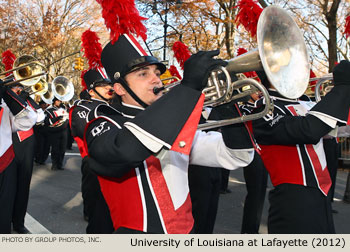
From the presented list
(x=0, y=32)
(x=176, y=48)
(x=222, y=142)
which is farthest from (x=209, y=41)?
(x=222, y=142)

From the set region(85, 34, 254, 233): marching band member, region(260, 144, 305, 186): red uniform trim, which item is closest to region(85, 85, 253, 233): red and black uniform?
region(85, 34, 254, 233): marching band member

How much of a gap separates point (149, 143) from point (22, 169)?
3.85 m

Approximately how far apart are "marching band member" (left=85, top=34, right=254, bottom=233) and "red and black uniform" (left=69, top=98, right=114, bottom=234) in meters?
1.32

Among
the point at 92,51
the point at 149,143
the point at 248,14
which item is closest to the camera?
the point at 149,143

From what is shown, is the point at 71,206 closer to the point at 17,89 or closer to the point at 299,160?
the point at 17,89

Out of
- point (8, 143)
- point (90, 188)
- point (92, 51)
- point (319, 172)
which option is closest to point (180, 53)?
point (92, 51)

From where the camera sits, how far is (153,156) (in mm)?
1832

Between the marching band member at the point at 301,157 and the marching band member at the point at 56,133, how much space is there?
7.17m

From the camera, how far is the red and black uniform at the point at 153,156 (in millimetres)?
1431

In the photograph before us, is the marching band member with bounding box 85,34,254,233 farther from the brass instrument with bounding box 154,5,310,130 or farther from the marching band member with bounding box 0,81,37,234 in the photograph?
the marching band member with bounding box 0,81,37,234

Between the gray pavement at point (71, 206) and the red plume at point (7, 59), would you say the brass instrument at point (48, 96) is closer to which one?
the gray pavement at point (71, 206)

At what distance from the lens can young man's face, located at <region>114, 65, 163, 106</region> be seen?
200 cm

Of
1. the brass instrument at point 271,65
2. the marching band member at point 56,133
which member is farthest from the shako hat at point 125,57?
the marching band member at point 56,133

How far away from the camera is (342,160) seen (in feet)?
31.6
